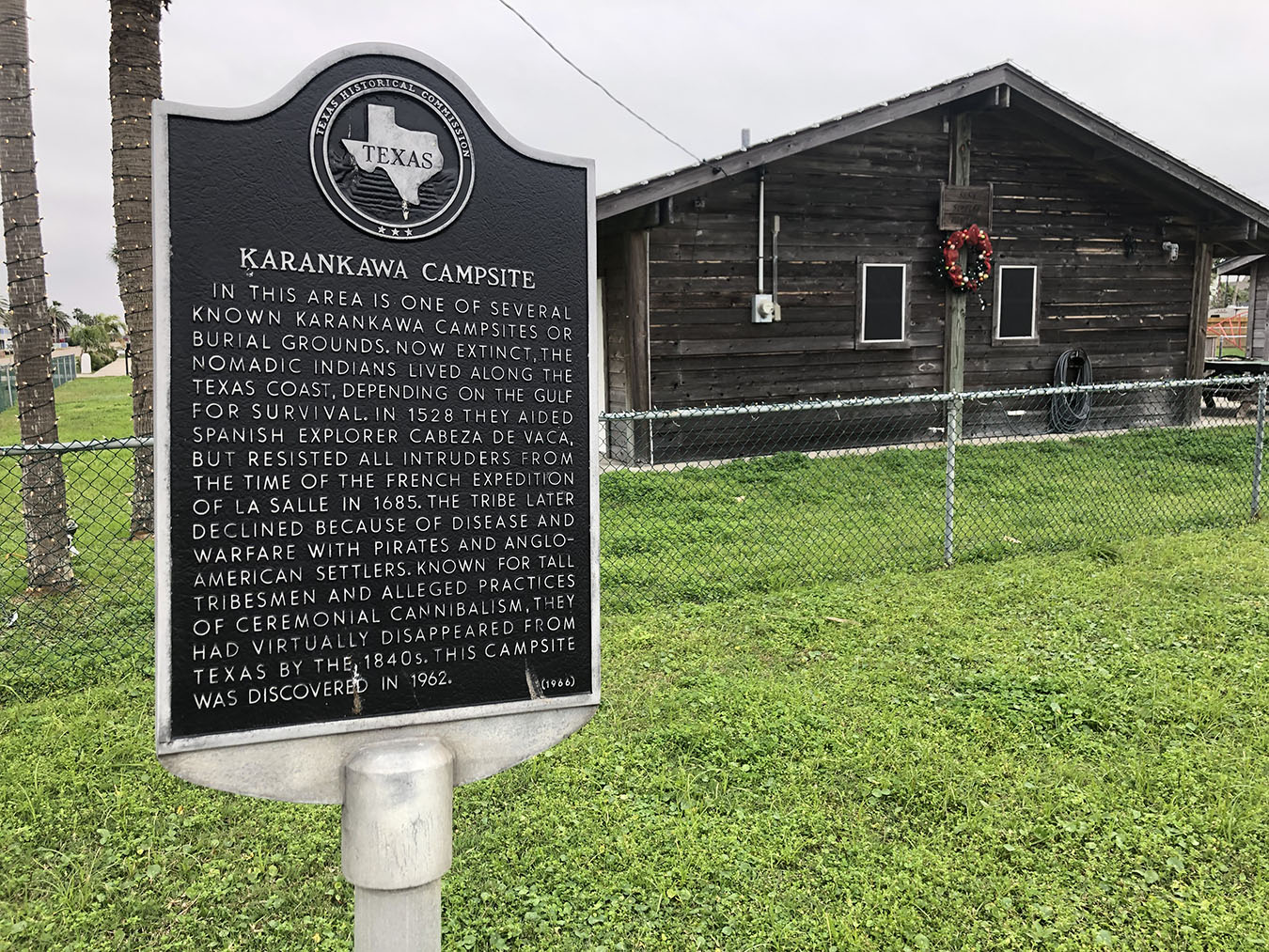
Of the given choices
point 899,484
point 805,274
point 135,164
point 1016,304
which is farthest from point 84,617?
point 1016,304

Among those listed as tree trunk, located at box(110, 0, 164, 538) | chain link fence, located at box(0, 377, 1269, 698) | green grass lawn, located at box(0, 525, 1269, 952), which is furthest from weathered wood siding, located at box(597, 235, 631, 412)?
green grass lawn, located at box(0, 525, 1269, 952)

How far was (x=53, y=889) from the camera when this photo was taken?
2.97m

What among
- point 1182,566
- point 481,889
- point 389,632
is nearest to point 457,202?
point 389,632

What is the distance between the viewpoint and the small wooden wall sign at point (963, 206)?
12883 millimetres

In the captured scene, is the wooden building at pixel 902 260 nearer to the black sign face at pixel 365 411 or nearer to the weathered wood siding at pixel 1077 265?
the weathered wood siding at pixel 1077 265

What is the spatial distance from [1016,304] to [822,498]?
643 centimetres

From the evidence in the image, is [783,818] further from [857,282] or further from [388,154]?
[857,282]

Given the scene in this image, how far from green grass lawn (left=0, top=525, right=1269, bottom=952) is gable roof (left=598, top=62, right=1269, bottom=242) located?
6.75 m

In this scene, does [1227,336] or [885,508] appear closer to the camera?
[885,508]

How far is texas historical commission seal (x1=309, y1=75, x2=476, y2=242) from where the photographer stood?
81.7 inches

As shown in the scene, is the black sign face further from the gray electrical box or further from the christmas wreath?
the christmas wreath

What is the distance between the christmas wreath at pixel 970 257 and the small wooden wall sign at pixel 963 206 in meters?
0.13

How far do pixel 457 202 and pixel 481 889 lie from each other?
2.10m

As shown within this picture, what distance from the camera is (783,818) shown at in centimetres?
336
